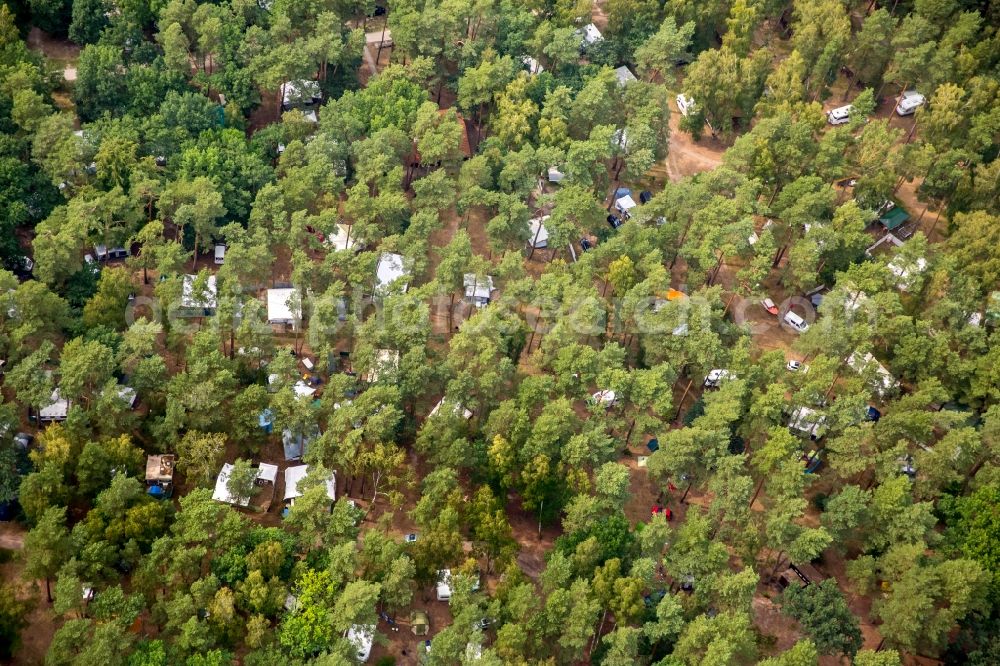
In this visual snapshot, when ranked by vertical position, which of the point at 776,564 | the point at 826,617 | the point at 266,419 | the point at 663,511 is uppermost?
the point at 266,419

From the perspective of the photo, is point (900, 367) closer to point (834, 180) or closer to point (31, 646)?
point (834, 180)

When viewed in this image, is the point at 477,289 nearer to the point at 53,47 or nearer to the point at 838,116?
the point at 838,116

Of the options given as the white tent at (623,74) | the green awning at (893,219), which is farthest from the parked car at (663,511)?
the white tent at (623,74)

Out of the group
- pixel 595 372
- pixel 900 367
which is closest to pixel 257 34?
pixel 595 372

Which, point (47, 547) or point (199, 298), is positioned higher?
point (199, 298)

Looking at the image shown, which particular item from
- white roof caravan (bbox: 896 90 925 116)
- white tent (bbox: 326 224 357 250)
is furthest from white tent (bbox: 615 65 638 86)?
white tent (bbox: 326 224 357 250)

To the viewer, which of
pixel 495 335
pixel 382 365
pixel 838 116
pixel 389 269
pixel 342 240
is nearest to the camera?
pixel 382 365

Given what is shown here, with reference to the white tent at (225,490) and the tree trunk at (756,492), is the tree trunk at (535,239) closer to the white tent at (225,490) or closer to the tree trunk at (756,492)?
the tree trunk at (756,492)

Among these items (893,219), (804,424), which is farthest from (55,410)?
(893,219)
